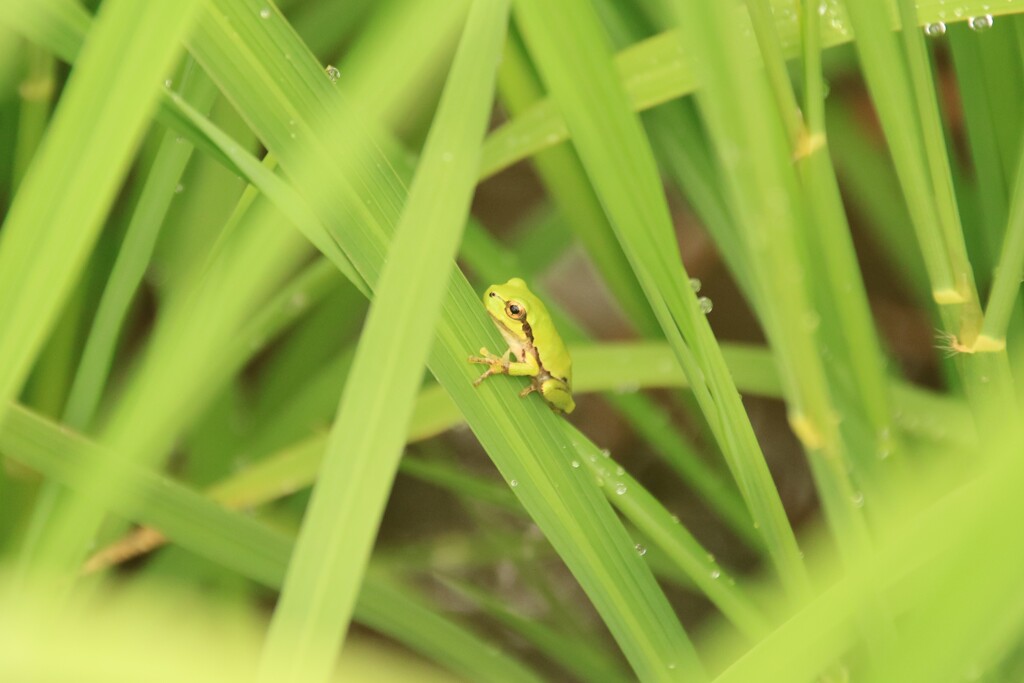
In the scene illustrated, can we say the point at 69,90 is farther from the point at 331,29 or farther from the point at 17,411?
the point at 331,29

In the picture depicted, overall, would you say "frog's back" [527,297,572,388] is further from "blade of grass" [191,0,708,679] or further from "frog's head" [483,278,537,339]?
"blade of grass" [191,0,708,679]

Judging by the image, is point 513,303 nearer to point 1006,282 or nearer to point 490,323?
point 490,323

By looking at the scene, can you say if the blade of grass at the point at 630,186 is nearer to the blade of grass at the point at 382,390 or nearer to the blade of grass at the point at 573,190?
the blade of grass at the point at 382,390

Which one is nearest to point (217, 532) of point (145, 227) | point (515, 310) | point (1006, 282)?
point (145, 227)

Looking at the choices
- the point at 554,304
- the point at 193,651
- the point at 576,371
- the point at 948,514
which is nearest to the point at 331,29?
the point at 554,304

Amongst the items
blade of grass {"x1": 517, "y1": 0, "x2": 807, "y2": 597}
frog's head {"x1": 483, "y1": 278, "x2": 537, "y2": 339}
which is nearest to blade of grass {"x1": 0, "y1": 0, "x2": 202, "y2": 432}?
blade of grass {"x1": 517, "y1": 0, "x2": 807, "y2": 597}

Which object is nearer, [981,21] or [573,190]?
[981,21]
